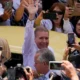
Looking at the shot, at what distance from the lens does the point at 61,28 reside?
8.73 metres

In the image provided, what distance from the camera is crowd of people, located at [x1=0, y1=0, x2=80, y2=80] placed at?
4801 millimetres

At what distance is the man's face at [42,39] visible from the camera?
655 centimetres

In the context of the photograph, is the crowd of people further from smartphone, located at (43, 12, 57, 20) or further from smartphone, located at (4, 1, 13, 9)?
smartphone, located at (43, 12, 57, 20)

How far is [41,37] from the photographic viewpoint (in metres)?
6.64

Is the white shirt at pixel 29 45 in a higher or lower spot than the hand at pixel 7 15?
lower

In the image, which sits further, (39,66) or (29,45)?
(29,45)

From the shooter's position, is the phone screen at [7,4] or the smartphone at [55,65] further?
the phone screen at [7,4]

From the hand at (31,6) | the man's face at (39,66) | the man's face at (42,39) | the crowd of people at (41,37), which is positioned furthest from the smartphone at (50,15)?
the man's face at (39,66)

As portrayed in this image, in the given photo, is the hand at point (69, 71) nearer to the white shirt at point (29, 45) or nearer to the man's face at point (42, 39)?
the man's face at point (42, 39)

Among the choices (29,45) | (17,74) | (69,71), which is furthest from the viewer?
(29,45)

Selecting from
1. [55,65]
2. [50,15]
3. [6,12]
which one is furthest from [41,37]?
[6,12]

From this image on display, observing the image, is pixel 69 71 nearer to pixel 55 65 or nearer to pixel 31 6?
pixel 55 65

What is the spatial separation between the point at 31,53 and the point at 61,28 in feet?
6.90

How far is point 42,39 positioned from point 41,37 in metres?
0.04
